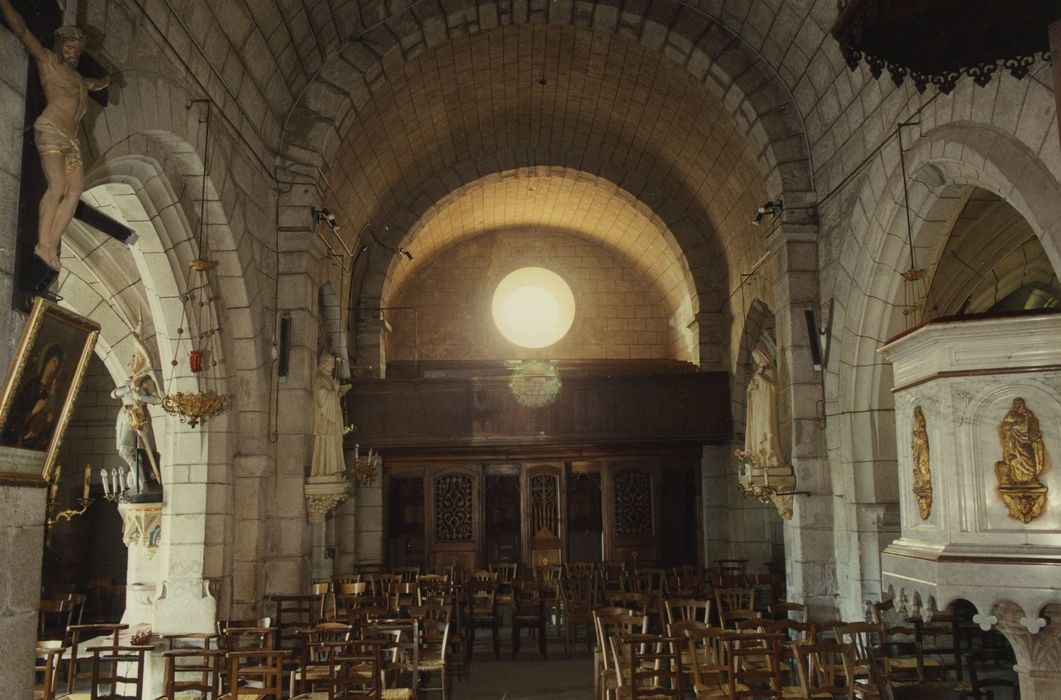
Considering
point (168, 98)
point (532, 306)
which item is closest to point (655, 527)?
point (532, 306)

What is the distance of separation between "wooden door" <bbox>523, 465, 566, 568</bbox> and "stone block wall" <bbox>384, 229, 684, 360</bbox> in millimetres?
3171

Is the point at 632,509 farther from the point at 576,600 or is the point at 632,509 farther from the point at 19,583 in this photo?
the point at 19,583

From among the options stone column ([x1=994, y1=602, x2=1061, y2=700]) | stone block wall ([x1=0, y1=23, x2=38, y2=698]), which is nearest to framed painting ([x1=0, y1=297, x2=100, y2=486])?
stone block wall ([x1=0, y1=23, x2=38, y2=698])

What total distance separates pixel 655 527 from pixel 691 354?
3009mm

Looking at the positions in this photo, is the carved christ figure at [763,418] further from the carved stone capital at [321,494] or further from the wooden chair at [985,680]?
the carved stone capital at [321,494]

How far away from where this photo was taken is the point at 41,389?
5430 mm

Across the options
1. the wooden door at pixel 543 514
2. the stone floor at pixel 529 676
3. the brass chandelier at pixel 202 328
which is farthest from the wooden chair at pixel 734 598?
the brass chandelier at pixel 202 328

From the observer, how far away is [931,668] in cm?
779

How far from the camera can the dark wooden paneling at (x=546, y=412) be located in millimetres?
14797

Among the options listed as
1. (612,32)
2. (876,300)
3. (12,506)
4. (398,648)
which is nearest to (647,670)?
(398,648)

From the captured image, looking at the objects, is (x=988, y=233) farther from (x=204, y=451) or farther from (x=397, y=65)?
(x=204, y=451)

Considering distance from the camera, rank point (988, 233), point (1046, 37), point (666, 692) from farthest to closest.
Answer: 1. point (988, 233)
2. point (666, 692)
3. point (1046, 37)

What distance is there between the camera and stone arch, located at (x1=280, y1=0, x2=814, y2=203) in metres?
11.1

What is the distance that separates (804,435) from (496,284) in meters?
9.38
